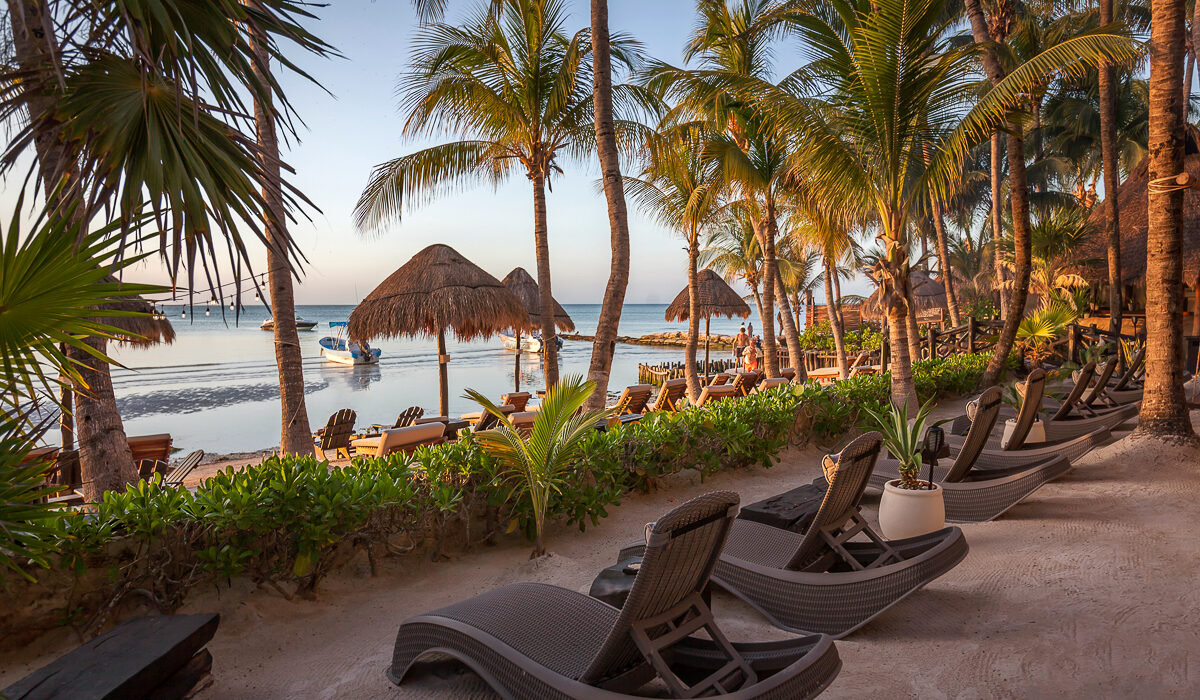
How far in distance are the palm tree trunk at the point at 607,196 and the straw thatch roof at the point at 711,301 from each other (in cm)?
1483

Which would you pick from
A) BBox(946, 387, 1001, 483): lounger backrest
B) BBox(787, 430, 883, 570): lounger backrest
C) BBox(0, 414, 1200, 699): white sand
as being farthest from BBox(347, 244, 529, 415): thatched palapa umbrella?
BBox(787, 430, 883, 570): lounger backrest

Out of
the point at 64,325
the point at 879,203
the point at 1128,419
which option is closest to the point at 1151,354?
the point at 1128,419

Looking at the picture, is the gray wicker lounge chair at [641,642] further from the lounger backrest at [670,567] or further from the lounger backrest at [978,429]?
the lounger backrest at [978,429]

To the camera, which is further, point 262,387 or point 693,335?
point 262,387

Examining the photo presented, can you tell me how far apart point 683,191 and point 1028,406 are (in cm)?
835

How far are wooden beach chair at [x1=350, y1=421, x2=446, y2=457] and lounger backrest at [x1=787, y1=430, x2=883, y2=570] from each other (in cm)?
497

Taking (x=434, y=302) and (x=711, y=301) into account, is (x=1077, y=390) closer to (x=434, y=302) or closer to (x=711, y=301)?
(x=434, y=302)

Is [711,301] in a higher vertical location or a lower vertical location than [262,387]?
higher

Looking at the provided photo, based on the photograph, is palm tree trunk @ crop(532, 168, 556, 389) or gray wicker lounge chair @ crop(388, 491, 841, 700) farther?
palm tree trunk @ crop(532, 168, 556, 389)

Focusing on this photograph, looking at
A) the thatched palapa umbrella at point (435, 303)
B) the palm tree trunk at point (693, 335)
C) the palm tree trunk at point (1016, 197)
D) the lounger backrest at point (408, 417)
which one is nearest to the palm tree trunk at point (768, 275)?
the palm tree trunk at point (693, 335)

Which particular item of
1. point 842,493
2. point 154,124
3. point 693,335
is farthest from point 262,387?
point 842,493

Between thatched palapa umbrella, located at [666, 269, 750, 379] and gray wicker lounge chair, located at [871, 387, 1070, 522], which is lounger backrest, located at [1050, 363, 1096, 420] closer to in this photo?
gray wicker lounge chair, located at [871, 387, 1070, 522]

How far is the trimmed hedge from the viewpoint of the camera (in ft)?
10.3

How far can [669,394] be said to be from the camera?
11.9 meters
